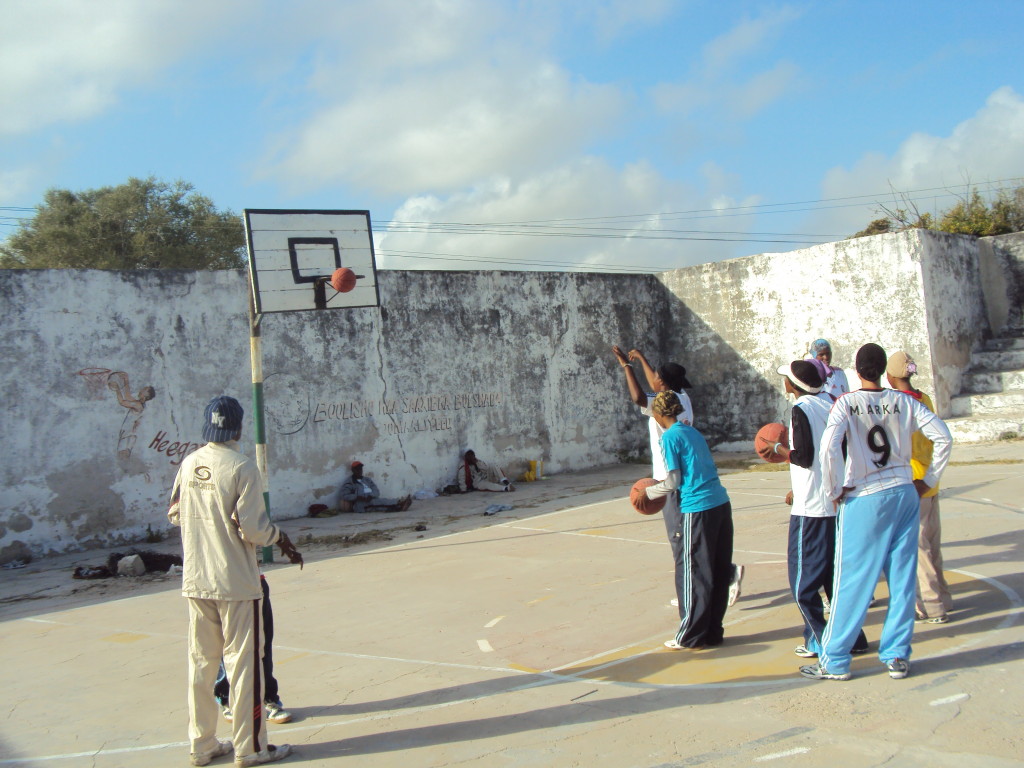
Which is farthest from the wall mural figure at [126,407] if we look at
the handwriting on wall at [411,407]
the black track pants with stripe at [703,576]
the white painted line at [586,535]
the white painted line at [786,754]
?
the white painted line at [786,754]

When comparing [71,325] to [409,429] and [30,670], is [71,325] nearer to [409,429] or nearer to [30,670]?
[409,429]

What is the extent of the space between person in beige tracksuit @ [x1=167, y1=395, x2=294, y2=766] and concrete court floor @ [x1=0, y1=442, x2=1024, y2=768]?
1.18 ft

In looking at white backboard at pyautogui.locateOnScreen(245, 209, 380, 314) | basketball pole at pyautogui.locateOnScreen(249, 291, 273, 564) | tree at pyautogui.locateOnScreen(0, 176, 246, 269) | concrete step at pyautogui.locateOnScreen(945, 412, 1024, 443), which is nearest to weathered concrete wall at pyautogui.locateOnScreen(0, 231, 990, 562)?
concrete step at pyautogui.locateOnScreen(945, 412, 1024, 443)

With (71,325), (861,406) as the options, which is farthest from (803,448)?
(71,325)

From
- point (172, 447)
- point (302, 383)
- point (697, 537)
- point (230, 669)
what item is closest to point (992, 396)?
point (302, 383)

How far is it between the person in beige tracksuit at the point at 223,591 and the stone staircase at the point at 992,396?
13.9 m

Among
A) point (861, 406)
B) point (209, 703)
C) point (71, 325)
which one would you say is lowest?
point (209, 703)

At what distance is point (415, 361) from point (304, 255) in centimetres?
494

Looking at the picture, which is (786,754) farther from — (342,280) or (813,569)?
(342,280)

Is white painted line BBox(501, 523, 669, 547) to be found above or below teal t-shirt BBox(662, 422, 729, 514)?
below

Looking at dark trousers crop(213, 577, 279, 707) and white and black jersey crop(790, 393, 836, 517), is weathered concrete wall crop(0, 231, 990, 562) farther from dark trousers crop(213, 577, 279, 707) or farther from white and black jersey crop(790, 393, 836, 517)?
white and black jersey crop(790, 393, 836, 517)

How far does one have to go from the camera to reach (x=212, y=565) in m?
4.23

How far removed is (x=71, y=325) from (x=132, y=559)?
12.3 feet

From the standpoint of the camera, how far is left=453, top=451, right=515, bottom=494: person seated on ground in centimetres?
1517
